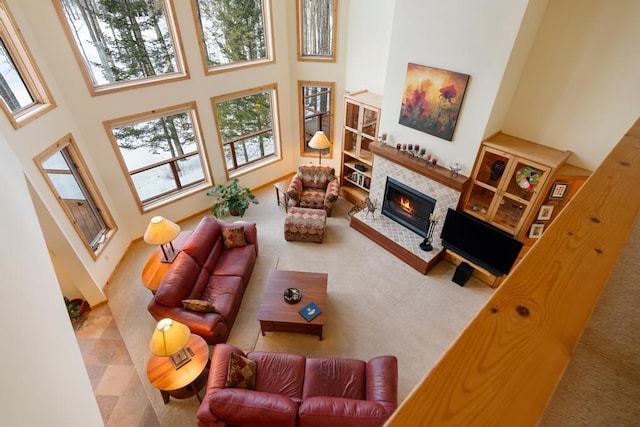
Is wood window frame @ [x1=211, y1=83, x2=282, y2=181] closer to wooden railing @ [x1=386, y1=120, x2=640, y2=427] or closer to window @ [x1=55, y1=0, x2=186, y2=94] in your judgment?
window @ [x1=55, y1=0, x2=186, y2=94]

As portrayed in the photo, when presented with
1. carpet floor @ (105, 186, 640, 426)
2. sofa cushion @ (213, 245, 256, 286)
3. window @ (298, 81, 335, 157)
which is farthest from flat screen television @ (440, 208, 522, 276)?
window @ (298, 81, 335, 157)

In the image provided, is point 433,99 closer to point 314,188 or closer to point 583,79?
point 583,79

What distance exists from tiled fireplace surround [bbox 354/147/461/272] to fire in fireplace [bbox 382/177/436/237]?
0.08 metres

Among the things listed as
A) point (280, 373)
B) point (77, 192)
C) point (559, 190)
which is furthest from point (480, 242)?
point (77, 192)

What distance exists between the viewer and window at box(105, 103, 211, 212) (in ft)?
18.3

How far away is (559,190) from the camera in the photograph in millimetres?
4336

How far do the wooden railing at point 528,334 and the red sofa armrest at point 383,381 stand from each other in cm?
284

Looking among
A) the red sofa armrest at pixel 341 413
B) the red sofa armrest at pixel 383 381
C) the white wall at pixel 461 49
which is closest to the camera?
the red sofa armrest at pixel 341 413

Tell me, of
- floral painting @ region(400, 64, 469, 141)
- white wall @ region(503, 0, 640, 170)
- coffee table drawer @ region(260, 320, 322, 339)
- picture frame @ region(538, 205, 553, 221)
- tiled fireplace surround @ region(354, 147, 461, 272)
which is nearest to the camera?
white wall @ region(503, 0, 640, 170)

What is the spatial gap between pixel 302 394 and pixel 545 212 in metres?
4.07

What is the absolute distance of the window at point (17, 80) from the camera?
3.83m

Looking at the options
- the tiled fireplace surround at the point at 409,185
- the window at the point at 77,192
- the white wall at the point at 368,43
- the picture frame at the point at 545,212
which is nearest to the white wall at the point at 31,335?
the window at the point at 77,192

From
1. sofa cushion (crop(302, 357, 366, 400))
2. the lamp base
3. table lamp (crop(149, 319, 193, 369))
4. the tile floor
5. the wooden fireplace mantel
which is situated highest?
the wooden fireplace mantel

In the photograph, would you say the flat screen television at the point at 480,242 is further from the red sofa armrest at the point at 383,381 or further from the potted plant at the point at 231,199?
the potted plant at the point at 231,199
